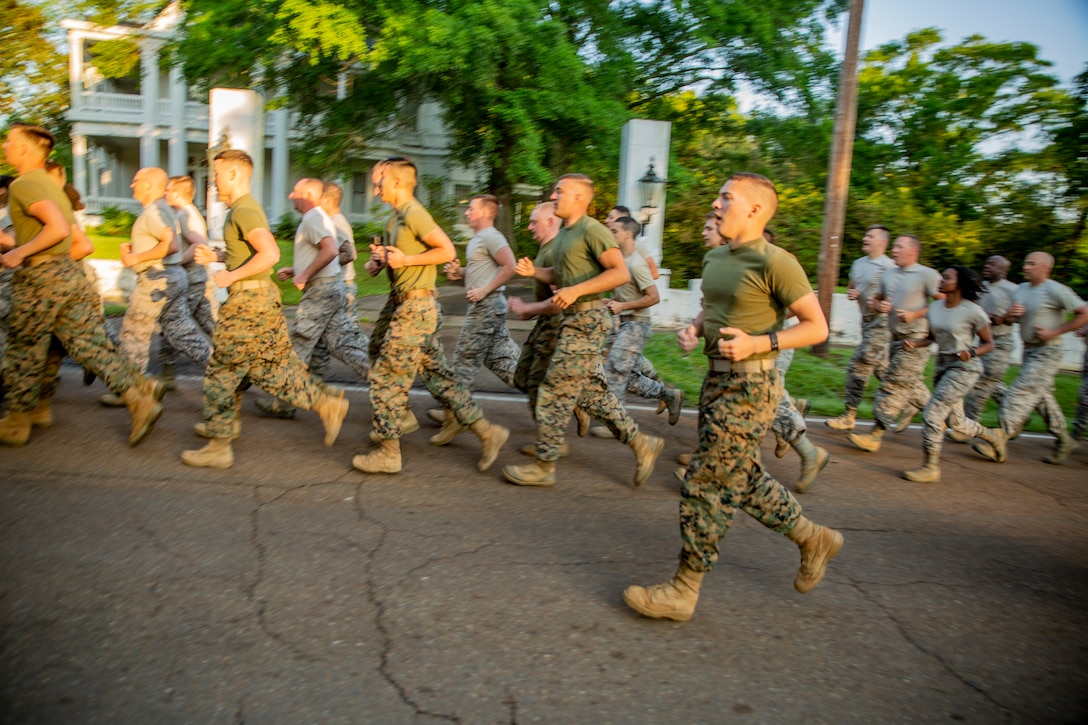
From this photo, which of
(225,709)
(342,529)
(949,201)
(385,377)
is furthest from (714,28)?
(225,709)

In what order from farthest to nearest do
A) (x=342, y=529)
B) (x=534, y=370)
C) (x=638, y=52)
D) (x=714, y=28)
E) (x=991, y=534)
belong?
(x=638, y=52) → (x=714, y=28) → (x=534, y=370) → (x=991, y=534) → (x=342, y=529)

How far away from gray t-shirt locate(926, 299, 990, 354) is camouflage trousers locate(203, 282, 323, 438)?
5.07 metres

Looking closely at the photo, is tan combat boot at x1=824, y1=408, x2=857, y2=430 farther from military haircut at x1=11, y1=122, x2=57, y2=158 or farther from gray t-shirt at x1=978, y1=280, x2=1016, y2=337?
military haircut at x1=11, y1=122, x2=57, y2=158

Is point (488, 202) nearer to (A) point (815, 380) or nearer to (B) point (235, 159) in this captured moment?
(B) point (235, 159)

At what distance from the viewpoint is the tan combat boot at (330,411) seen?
5480mm

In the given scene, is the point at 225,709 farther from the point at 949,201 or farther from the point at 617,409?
the point at 949,201

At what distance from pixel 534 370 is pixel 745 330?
2336mm

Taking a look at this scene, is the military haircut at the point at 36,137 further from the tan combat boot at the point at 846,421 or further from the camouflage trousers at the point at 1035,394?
the camouflage trousers at the point at 1035,394

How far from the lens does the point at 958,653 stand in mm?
3457

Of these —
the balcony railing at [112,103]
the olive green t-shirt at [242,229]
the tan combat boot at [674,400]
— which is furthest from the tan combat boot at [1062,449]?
the balcony railing at [112,103]

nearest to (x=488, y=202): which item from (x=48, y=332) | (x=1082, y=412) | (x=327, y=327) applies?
(x=327, y=327)

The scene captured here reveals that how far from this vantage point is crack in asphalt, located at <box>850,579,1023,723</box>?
10.0 ft

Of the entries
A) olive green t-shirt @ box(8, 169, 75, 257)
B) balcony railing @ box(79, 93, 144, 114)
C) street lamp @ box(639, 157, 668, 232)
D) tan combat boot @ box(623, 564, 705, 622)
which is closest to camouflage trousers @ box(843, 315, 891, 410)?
tan combat boot @ box(623, 564, 705, 622)

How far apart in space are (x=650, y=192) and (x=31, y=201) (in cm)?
1061
